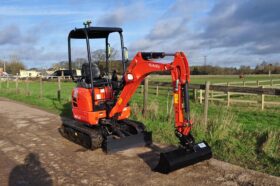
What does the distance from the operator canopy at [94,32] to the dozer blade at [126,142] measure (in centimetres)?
243

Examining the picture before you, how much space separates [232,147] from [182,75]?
2.40 m

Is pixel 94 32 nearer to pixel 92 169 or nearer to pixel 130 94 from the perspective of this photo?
pixel 130 94

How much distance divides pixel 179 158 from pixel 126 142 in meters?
1.80

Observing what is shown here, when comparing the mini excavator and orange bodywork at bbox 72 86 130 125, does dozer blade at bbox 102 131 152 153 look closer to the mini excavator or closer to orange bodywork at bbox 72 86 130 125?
the mini excavator

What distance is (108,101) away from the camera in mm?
7863

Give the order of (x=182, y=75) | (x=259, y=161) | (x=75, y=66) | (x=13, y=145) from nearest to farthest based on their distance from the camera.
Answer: (x=182, y=75)
(x=259, y=161)
(x=13, y=145)
(x=75, y=66)

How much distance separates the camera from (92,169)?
20.7ft

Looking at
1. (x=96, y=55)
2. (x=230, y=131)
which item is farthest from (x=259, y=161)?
(x=96, y=55)

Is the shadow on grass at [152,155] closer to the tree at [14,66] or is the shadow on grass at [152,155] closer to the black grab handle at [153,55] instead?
the black grab handle at [153,55]

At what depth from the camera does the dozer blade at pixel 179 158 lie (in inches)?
229

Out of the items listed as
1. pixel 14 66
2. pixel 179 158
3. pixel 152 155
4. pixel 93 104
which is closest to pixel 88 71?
pixel 93 104

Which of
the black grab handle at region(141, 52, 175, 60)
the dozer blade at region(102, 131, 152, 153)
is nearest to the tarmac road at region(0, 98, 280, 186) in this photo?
the dozer blade at region(102, 131, 152, 153)

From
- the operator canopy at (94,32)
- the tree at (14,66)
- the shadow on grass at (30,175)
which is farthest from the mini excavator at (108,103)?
the tree at (14,66)

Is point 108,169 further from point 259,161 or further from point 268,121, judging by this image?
point 268,121
